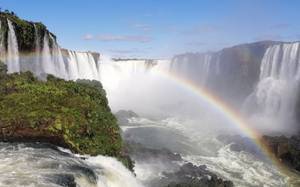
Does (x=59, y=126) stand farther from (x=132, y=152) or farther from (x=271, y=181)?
(x=271, y=181)

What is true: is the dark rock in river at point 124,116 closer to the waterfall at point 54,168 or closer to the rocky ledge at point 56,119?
the rocky ledge at point 56,119

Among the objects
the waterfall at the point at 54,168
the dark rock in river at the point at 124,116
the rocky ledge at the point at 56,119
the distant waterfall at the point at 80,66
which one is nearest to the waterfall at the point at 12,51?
the rocky ledge at the point at 56,119

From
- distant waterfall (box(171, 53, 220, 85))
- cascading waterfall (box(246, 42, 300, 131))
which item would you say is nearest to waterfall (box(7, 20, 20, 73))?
cascading waterfall (box(246, 42, 300, 131))

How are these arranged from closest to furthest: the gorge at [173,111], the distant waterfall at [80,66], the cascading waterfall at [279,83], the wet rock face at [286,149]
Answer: the gorge at [173,111] < the wet rock face at [286,149] < the cascading waterfall at [279,83] < the distant waterfall at [80,66]

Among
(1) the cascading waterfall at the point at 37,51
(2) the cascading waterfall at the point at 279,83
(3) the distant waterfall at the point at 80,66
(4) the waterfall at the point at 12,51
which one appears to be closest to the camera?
(4) the waterfall at the point at 12,51

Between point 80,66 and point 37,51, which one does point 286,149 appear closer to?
point 37,51

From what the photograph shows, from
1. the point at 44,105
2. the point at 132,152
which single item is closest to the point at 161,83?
the point at 132,152

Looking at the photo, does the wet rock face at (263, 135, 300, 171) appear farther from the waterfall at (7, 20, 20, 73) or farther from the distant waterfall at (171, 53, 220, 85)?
the distant waterfall at (171, 53, 220, 85)
